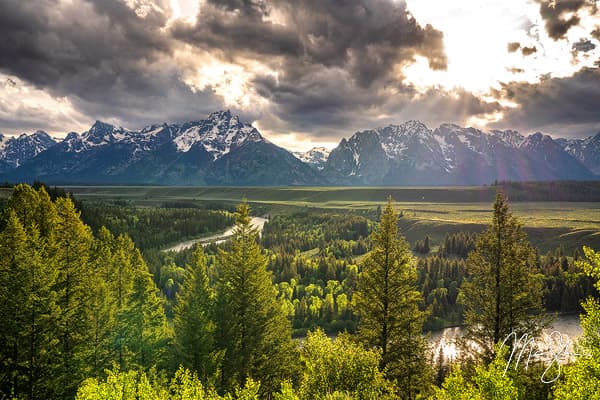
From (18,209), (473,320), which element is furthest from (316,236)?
(473,320)

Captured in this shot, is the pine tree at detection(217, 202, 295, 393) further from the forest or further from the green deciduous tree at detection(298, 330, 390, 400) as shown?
the green deciduous tree at detection(298, 330, 390, 400)

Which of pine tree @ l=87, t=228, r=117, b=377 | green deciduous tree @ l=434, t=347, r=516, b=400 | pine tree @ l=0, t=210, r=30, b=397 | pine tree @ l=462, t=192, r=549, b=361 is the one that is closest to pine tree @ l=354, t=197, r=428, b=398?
green deciduous tree @ l=434, t=347, r=516, b=400

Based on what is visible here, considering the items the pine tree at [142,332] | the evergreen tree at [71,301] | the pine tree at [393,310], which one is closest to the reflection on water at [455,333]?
the pine tree at [393,310]

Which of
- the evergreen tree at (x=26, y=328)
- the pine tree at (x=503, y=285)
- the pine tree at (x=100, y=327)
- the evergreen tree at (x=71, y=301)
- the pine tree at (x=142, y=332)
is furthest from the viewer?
the pine tree at (x=142, y=332)

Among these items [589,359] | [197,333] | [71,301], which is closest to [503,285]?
[589,359]

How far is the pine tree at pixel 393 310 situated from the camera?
90.7 ft

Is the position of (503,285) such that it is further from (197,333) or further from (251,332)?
(197,333)

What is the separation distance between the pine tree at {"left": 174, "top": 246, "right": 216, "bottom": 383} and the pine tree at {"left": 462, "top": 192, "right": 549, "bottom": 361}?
22586 millimetres

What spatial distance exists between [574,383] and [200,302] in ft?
95.0

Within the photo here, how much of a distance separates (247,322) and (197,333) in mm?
Result: 4601

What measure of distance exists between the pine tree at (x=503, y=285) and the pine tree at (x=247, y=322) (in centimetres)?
1789

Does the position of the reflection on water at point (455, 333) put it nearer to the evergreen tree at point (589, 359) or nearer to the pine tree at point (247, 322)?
the pine tree at point (247, 322)

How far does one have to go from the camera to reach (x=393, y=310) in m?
28.6

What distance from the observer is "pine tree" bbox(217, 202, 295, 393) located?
33438mm
